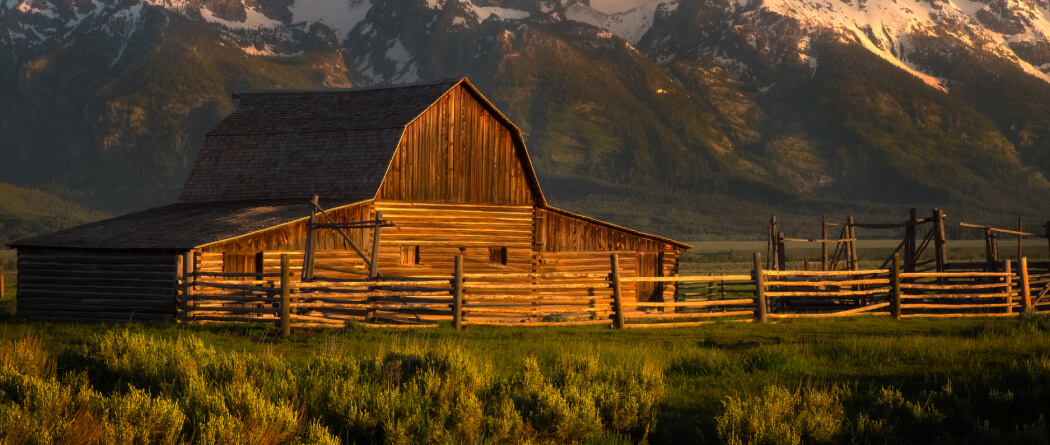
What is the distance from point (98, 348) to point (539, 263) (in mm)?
19153

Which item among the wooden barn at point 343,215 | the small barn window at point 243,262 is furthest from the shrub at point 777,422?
the small barn window at point 243,262

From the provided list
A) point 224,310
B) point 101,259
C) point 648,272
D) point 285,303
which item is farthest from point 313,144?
point 285,303

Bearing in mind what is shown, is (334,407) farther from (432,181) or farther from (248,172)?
(248,172)

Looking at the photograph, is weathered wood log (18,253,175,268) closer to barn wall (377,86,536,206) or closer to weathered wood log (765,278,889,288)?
barn wall (377,86,536,206)

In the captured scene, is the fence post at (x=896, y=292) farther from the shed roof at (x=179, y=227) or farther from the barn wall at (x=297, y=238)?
the shed roof at (x=179, y=227)

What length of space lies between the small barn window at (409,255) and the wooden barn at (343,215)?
0.04 metres

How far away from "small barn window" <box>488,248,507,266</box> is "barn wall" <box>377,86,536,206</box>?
1.42 m

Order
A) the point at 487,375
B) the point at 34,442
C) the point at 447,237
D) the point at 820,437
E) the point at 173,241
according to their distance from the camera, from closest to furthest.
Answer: the point at 34,442, the point at 820,437, the point at 487,375, the point at 173,241, the point at 447,237

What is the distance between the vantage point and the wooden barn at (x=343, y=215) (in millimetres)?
25172

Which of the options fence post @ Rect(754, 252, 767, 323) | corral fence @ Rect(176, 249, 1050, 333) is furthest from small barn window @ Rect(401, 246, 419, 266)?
fence post @ Rect(754, 252, 767, 323)

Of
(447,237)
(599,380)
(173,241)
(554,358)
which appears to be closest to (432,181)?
(447,237)

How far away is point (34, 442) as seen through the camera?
31.0 ft

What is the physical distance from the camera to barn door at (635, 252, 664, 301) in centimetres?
3438

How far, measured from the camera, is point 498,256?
31688mm
